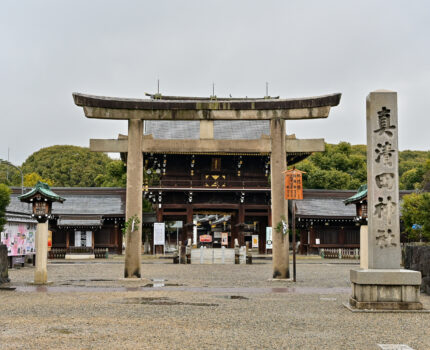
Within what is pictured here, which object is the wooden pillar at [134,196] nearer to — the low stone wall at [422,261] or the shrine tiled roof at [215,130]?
the low stone wall at [422,261]

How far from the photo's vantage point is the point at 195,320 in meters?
10.4

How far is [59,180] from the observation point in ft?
261

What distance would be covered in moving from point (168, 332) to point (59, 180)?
7396 cm

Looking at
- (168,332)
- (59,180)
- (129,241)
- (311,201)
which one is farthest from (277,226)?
(59,180)

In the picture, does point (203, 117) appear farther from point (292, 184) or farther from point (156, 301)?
point (156, 301)

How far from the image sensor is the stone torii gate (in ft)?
67.5

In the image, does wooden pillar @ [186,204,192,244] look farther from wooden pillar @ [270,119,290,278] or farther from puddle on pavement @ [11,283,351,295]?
puddle on pavement @ [11,283,351,295]

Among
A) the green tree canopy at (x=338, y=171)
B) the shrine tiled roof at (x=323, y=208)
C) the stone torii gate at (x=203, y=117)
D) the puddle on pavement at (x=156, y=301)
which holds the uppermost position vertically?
the green tree canopy at (x=338, y=171)

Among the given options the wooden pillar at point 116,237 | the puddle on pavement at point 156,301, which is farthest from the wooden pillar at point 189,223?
the puddle on pavement at point 156,301

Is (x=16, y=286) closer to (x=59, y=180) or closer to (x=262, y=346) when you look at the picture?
(x=262, y=346)

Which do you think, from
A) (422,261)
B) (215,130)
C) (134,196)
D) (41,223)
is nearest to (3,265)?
(41,223)

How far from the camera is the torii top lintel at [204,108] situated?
20.6m

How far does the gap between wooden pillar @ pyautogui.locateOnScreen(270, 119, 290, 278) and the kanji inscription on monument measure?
7.68 metres

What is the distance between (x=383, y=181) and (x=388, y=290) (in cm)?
250
